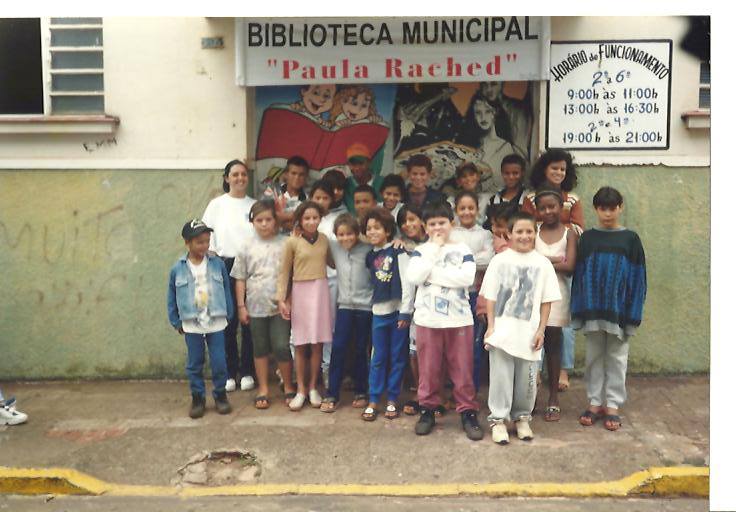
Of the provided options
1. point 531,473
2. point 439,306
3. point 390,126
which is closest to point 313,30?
point 390,126

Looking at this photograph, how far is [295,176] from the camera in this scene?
6852 millimetres

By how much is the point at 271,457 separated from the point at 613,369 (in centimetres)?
246

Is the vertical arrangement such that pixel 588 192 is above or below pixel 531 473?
above

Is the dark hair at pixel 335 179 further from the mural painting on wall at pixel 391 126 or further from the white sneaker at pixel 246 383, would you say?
the white sneaker at pixel 246 383

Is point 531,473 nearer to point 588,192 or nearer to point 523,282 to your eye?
point 523,282

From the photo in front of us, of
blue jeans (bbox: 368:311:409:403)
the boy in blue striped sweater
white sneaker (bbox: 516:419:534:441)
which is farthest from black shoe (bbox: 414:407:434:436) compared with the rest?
the boy in blue striped sweater

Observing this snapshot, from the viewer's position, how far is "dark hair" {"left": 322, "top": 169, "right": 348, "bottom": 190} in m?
6.72

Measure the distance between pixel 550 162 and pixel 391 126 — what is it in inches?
64.9

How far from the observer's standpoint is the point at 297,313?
6301 millimetres

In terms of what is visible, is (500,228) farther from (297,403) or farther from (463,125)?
(297,403)

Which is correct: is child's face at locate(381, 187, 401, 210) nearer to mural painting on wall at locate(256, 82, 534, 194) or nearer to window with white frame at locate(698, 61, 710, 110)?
mural painting on wall at locate(256, 82, 534, 194)

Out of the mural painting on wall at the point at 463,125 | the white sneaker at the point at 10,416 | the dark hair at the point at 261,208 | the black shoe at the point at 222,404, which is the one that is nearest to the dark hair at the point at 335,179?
the dark hair at the point at 261,208

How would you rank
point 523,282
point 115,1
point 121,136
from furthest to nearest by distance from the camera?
point 121,136, point 523,282, point 115,1

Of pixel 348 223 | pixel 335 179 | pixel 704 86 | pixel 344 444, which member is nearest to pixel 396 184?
pixel 335 179
